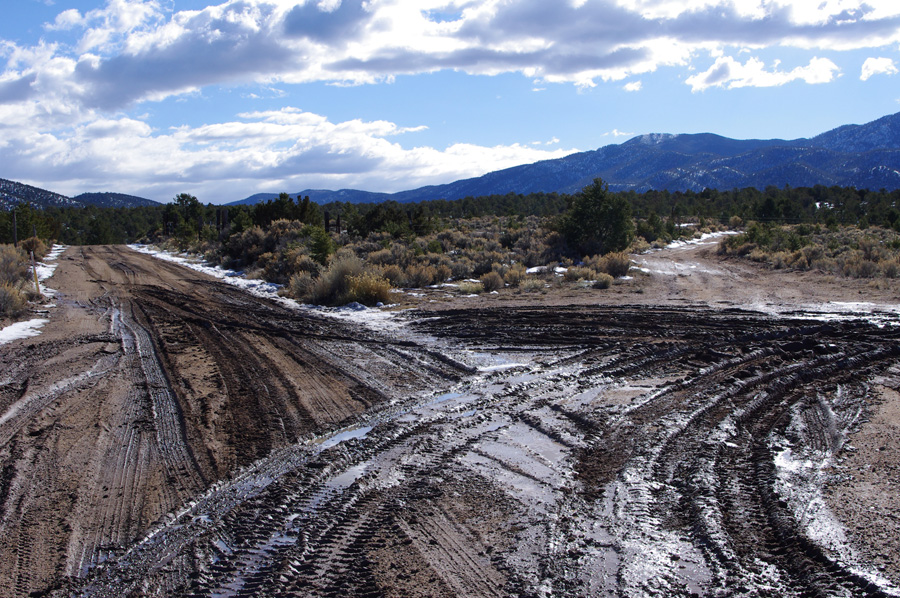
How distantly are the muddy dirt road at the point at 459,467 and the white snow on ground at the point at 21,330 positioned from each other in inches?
92.6

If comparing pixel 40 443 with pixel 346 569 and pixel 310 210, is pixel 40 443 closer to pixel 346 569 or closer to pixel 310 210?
pixel 346 569

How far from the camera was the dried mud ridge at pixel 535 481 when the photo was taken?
391cm

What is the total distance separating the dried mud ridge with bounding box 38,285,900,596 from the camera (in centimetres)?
391

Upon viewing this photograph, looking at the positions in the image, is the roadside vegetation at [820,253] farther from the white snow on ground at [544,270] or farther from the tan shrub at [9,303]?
the tan shrub at [9,303]

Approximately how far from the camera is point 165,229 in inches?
2852

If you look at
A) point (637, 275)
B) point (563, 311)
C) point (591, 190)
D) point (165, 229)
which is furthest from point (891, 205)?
point (165, 229)

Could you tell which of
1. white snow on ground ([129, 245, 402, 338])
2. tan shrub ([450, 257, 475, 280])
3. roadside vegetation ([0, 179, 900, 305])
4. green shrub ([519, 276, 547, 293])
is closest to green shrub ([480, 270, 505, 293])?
roadside vegetation ([0, 179, 900, 305])

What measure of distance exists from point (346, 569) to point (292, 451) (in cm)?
235

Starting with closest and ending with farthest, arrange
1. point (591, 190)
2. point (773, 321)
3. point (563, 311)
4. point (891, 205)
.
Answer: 1. point (773, 321)
2. point (563, 311)
3. point (591, 190)
4. point (891, 205)

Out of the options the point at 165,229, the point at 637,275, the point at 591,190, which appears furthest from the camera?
the point at 165,229

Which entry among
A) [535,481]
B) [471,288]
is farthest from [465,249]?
[535,481]

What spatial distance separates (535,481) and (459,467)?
0.76 m

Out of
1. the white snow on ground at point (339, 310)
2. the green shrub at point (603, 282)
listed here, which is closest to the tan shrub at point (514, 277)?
the green shrub at point (603, 282)

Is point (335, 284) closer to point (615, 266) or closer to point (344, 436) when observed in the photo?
point (615, 266)
